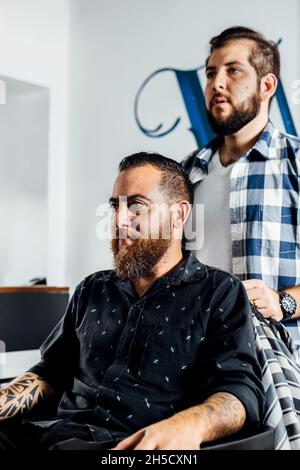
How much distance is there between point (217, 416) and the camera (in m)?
1.47

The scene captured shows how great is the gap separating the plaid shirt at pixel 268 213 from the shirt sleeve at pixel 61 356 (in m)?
0.73

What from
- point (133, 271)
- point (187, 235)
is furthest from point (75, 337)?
point (187, 235)

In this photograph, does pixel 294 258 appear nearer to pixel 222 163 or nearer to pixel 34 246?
pixel 222 163

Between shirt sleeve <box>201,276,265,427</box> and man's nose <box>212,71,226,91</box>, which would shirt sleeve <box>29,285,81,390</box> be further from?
man's nose <box>212,71,226,91</box>

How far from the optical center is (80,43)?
4.95 metres

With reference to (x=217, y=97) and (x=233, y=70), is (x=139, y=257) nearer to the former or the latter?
(x=217, y=97)

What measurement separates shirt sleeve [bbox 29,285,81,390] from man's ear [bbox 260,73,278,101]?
1154mm

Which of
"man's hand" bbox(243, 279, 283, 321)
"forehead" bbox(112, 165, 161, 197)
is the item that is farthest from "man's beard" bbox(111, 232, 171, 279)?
"man's hand" bbox(243, 279, 283, 321)

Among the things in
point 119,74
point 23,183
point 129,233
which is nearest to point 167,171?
point 129,233

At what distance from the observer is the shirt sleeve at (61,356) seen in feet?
6.49

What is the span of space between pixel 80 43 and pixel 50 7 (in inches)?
15.0

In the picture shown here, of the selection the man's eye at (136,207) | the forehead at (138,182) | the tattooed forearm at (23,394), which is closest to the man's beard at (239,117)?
the forehead at (138,182)

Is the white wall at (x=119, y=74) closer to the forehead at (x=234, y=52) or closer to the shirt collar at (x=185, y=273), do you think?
the forehead at (x=234, y=52)

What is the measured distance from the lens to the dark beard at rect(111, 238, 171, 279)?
1887 mm
